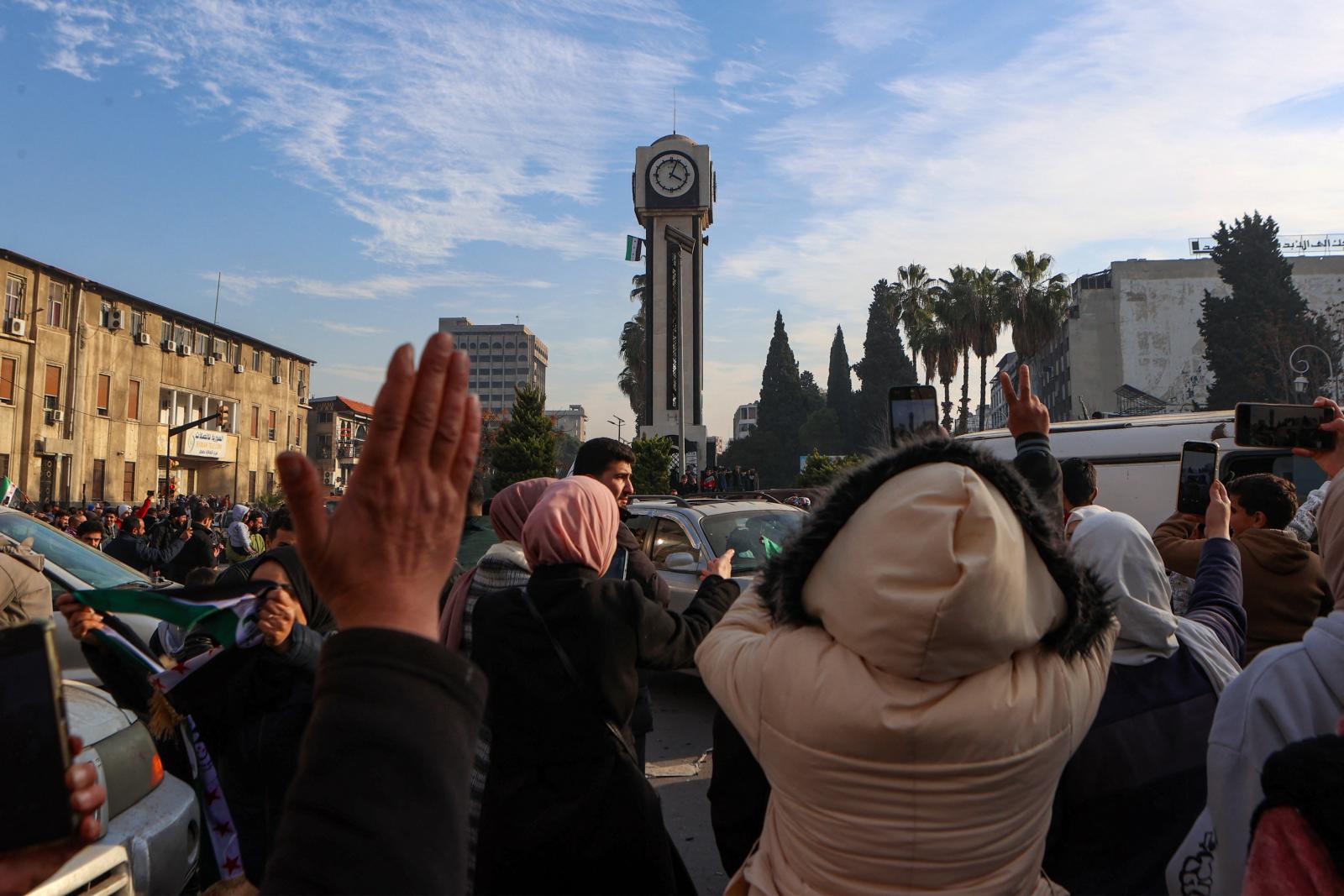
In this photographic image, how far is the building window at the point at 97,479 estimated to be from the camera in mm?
42625

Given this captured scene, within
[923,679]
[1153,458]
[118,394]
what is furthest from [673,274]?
[923,679]

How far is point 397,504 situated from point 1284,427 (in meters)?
2.82

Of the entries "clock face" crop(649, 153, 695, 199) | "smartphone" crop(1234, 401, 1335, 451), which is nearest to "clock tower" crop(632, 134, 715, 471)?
"clock face" crop(649, 153, 695, 199)

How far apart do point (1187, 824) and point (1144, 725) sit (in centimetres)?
28

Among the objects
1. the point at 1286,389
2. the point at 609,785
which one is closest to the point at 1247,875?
the point at 609,785

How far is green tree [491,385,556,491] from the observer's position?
37219 mm

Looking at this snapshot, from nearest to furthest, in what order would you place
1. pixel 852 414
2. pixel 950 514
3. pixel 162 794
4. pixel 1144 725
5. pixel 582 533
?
pixel 950 514, pixel 1144 725, pixel 582 533, pixel 162 794, pixel 852 414

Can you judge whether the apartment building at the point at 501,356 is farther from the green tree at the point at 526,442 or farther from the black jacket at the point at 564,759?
the black jacket at the point at 564,759

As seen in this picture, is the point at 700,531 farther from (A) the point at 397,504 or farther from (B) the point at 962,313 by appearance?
(B) the point at 962,313

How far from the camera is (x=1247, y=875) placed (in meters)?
1.27

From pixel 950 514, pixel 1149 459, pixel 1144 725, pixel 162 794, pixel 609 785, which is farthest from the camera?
pixel 1149 459

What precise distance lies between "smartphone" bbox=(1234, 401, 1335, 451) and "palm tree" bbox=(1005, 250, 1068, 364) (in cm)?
4239

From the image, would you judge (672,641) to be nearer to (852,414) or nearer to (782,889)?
(782,889)

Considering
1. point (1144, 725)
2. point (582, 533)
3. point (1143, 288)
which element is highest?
point (1143, 288)
